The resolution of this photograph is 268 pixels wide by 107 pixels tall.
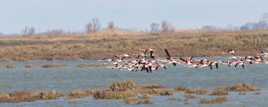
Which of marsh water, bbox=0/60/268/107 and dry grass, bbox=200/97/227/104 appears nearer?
dry grass, bbox=200/97/227/104

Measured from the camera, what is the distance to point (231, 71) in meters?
78.4

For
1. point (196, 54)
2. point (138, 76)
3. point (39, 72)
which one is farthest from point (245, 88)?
point (196, 54)

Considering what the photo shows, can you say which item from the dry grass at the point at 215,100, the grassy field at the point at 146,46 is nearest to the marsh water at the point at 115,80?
the dry grass at the point at 215,100

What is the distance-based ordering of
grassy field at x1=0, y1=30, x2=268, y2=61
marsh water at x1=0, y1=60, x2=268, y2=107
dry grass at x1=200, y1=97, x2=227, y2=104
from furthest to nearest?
1. grassy field at x1=0, y1=30, x2=268, y2=61
2. marsh water at x1=0, y1=60, x2=268, y2=107
3. dry grass at x1=200, y1=97, x2=227, y2=104

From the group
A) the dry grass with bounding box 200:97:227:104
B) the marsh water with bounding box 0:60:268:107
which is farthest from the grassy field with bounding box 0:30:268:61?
the dry grass with bounding box 200:97:227:104

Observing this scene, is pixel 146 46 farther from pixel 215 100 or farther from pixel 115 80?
pixel 215 100

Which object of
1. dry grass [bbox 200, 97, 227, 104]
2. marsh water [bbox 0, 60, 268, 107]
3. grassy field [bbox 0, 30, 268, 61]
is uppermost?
dry grass [bbox 200, 97, 227, 104]

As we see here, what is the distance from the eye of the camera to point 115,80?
68.8 m

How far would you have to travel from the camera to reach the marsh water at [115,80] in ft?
149

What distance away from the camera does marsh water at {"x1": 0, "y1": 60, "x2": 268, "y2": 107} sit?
45.4m

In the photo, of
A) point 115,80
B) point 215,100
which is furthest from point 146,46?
point 215,100

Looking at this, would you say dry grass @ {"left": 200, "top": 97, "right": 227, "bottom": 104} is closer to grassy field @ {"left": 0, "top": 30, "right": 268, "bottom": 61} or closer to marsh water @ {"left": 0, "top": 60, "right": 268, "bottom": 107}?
marsh water @ {"left": 0, "top": 60, "right": 268, "bottom": 107}

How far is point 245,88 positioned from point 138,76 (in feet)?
80.7

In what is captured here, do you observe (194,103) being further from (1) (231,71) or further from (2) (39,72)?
(2) (39,72)
